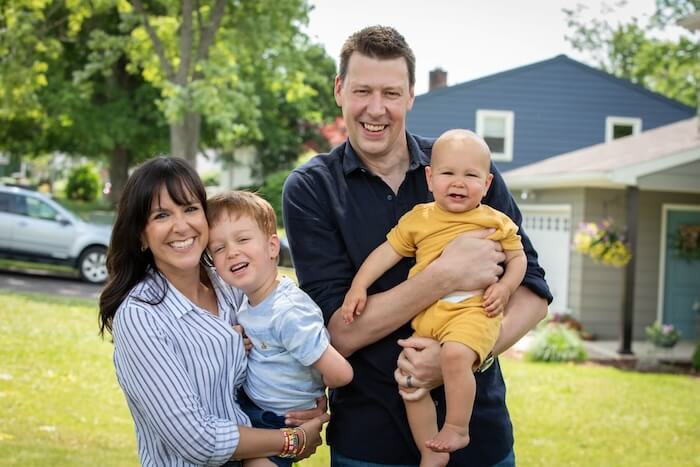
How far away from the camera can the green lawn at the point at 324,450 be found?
6.59 m

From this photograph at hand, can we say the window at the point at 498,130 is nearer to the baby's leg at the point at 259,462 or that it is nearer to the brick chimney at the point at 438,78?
the brick chimney at the point at 438,78

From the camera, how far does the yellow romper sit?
2750 mm

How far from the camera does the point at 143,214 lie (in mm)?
2693

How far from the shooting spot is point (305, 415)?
2848 mm

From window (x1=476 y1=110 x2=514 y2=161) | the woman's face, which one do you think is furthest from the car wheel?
the woman's face

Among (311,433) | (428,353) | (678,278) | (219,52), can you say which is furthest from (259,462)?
(219,52)

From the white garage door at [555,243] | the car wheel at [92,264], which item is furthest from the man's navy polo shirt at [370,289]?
the car wheel at [92,264]

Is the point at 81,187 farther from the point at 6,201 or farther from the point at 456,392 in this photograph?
the point at 456,392

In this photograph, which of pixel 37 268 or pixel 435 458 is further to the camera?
pixel 37 268

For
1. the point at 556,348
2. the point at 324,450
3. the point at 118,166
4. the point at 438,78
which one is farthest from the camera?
the point at 118,166

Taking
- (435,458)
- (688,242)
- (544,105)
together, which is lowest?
(688,242)

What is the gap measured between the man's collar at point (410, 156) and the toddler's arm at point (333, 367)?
634mm

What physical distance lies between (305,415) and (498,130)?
20.9 metres

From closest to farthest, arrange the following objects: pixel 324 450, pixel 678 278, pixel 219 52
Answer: pixel 324 450
pixel 678 278
pixel 219 52
